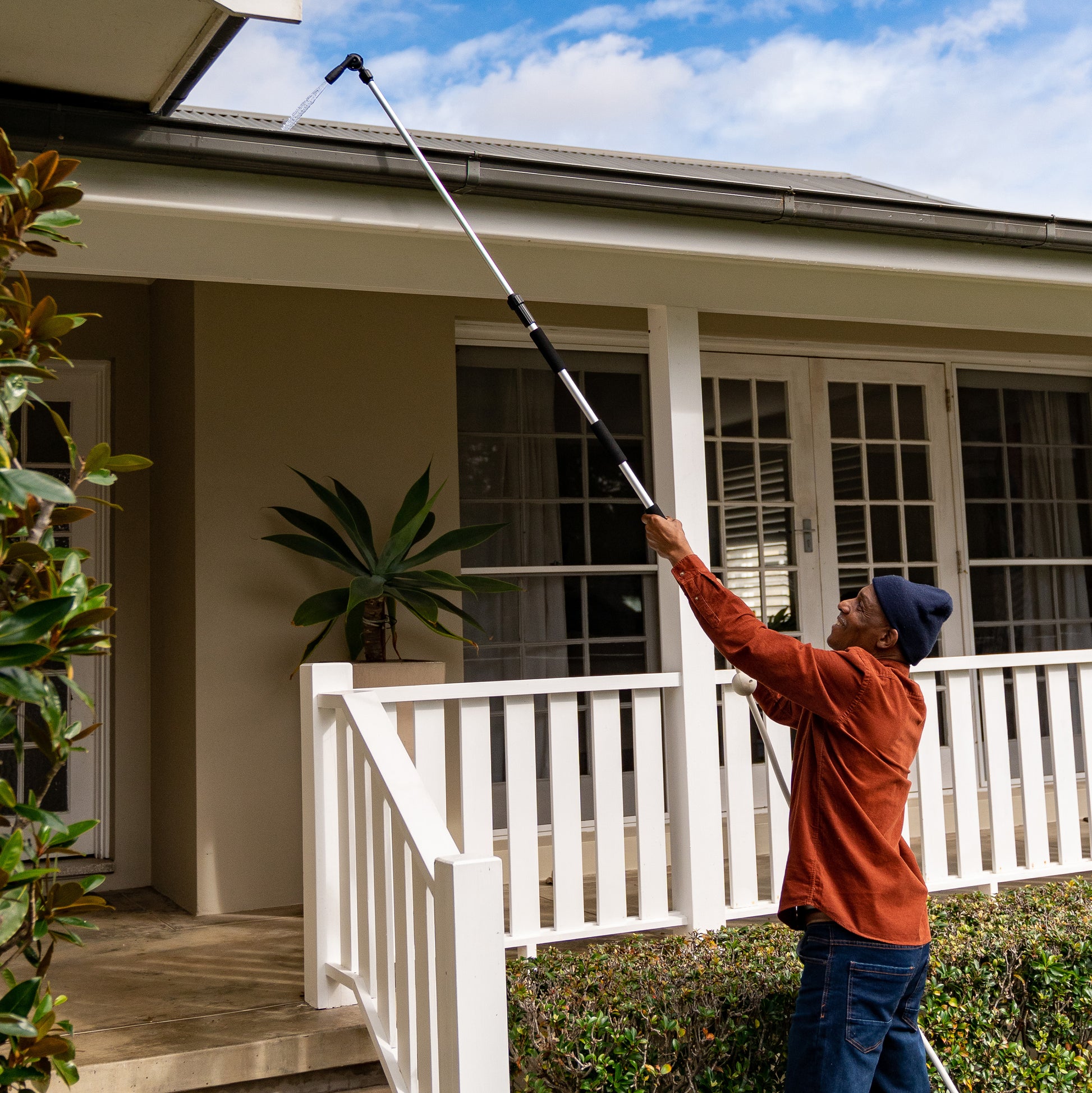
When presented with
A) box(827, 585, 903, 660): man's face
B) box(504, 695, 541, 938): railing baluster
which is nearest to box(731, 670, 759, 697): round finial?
box(827, 585, 903, 660): man's face

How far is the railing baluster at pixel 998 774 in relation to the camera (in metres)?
4.24

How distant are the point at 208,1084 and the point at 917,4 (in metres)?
43.0

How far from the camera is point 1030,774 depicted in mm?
4363

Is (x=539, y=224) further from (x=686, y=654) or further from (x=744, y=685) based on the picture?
(x=744, y=685)

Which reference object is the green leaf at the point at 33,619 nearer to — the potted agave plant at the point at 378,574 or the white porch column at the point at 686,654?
the white porch column at the point at 686,654

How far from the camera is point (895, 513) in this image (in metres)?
6.40

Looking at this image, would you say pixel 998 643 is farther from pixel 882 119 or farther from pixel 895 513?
pixel 882 119

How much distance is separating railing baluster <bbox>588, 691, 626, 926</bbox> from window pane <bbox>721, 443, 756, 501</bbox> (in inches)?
98.4

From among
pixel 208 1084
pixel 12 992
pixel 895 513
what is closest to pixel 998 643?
pixel 895 513

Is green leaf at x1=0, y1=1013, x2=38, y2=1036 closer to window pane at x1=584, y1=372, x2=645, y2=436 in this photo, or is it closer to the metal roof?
the metal roof

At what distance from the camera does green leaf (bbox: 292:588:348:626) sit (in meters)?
4.85

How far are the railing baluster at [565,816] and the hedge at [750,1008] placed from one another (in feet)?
0.72

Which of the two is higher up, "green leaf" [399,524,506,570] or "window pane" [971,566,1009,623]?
"green leaf" [399,524,506,570]

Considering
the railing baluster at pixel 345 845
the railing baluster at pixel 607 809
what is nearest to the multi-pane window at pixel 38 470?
the railing baluster at pixel 345 845
